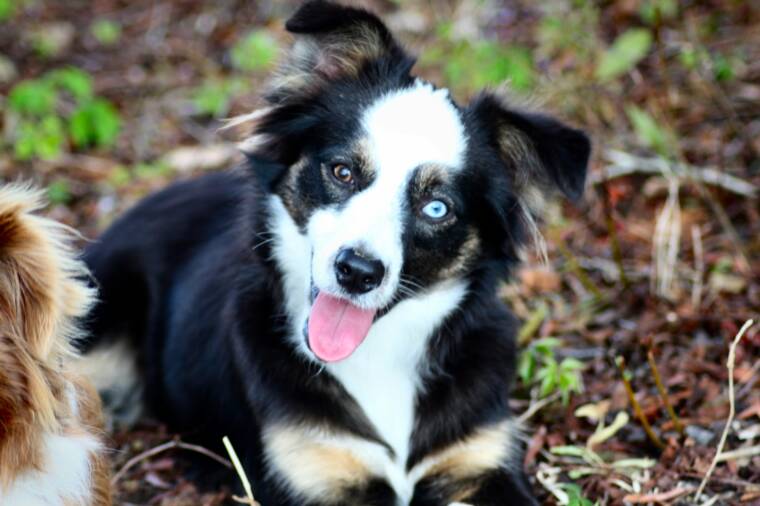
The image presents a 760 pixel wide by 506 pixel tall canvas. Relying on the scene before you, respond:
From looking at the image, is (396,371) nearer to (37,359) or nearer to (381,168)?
(381,168)

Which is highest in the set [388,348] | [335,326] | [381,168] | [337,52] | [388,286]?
[337,52]

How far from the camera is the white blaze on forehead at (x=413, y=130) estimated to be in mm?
3742

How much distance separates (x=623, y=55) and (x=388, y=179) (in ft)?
10.1

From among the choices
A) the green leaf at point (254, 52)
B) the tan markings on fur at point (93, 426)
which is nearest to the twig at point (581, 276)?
the tan markings on fur at point (93, 426)

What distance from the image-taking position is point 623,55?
6309mm

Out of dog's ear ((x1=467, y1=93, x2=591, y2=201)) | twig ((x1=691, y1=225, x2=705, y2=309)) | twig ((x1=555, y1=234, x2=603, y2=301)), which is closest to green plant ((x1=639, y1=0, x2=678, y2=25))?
twig ((x1=691, y1=225, x2=705, y2=309))

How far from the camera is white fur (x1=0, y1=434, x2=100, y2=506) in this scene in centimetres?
321

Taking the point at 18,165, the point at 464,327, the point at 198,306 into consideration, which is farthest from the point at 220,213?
the point at 18,165

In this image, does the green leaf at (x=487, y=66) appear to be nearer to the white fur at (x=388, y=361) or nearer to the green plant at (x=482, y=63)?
the green plant at (x=482, y=63)

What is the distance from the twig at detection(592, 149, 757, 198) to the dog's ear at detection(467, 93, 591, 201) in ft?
4.62

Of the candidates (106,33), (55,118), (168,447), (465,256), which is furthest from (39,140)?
(465,256)

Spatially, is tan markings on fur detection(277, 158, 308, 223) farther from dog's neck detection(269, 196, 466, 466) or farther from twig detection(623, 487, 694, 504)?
twig detection(623, 487, 694, 504)

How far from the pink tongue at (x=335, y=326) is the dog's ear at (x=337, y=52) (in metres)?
0.86

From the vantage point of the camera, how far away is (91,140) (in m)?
7.27
